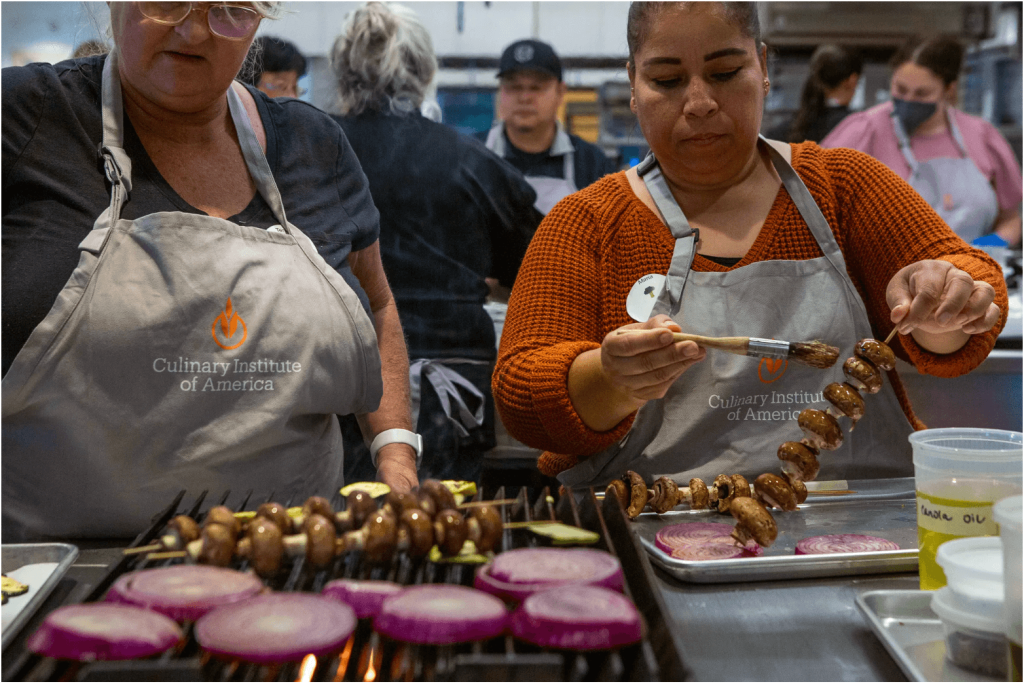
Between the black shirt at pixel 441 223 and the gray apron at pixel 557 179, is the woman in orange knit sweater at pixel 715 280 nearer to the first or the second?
the black shirt at pixel 441 223

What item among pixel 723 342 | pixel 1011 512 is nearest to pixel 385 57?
pixel 723 342

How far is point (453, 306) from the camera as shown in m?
2.28

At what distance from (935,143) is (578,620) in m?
3.97

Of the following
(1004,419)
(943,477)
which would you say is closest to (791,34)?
(1004,419)

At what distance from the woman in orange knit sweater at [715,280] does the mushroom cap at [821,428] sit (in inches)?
9.3

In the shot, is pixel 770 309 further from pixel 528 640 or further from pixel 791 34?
pixel 791 34

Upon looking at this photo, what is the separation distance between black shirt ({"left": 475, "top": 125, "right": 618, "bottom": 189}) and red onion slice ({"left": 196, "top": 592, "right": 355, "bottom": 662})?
178 centimetres

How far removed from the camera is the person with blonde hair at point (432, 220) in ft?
7.14

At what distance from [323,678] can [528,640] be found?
7.6 inches

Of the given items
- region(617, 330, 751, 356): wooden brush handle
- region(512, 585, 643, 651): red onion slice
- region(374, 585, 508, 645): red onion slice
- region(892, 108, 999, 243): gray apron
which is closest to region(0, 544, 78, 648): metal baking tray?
region(374, 585, 508, 645): red onion slice

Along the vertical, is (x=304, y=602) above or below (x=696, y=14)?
below

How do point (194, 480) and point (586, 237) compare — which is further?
point (586, 237)

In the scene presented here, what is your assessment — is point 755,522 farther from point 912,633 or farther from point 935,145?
point 935,145

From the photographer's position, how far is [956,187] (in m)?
4.10
